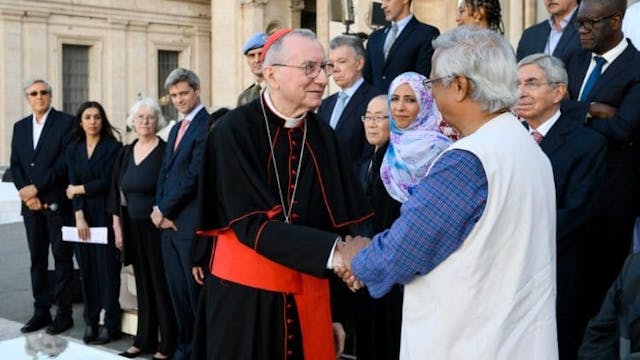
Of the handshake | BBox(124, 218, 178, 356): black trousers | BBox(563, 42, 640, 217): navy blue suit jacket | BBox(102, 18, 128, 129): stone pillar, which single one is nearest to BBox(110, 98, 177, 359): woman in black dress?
BBox(124, 218, 178, 356): black trousers

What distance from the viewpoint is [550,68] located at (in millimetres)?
4668

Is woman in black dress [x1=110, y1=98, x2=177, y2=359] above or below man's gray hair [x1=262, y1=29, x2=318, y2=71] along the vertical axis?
below

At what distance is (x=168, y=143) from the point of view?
21.5ft

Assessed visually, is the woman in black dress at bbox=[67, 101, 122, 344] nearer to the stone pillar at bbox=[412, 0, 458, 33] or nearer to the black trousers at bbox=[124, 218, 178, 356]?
the black trousers at bbox=[124, 218, 178, 356]

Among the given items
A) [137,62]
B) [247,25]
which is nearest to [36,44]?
[137,62]

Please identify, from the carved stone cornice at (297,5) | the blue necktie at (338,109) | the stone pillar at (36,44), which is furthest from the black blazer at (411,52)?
the carved stone cornice at (297,5)

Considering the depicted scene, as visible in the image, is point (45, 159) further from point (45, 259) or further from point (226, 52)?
point (226, 52)

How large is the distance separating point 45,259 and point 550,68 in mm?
5253

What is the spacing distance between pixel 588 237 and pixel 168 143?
3339mm

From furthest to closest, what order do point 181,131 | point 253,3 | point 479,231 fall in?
point 253,3, point 181,131, point 479,231

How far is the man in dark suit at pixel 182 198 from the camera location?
6.18 meters

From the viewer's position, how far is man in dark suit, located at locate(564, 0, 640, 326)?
4.88 m

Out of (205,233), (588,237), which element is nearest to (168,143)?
(205,233)

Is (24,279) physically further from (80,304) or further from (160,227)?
(160,227)
